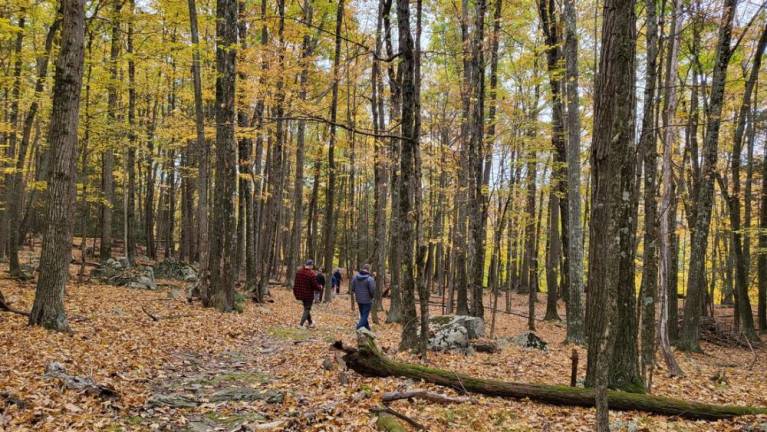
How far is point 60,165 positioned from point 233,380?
16.1ft

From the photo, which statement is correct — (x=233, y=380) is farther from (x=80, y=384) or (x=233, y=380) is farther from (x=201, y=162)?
(x=201, y=162)

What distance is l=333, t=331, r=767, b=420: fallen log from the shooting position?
608 centimetres

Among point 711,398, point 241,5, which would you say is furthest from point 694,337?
point 241,5

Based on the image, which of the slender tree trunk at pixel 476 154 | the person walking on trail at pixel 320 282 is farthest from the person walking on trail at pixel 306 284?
the slender tree trunk at pixel 476 154

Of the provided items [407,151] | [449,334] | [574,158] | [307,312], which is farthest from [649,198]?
[307,312]

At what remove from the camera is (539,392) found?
646 centimetres

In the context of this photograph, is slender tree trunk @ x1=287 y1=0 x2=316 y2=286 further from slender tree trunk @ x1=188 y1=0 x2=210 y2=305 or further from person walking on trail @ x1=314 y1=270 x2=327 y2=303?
slender tree trunk @ x1=188 y1=0 x2=210 y2=305

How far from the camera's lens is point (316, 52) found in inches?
752

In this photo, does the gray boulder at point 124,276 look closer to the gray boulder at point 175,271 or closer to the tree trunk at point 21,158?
the gray boulder at point 175,271

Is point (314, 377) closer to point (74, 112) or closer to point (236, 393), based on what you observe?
point (236, 393)

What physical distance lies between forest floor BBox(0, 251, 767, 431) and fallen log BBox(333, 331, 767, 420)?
15 centimetres

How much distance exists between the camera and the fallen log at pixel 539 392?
6082 millimetres

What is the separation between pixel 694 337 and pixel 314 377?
13.6m

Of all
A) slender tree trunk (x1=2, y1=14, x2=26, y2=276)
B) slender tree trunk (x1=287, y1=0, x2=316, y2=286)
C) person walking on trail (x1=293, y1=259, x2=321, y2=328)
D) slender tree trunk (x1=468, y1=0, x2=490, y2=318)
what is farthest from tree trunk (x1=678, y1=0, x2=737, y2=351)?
slender tree trunk (x1=2, y1=14, x2=26, y2=276)
